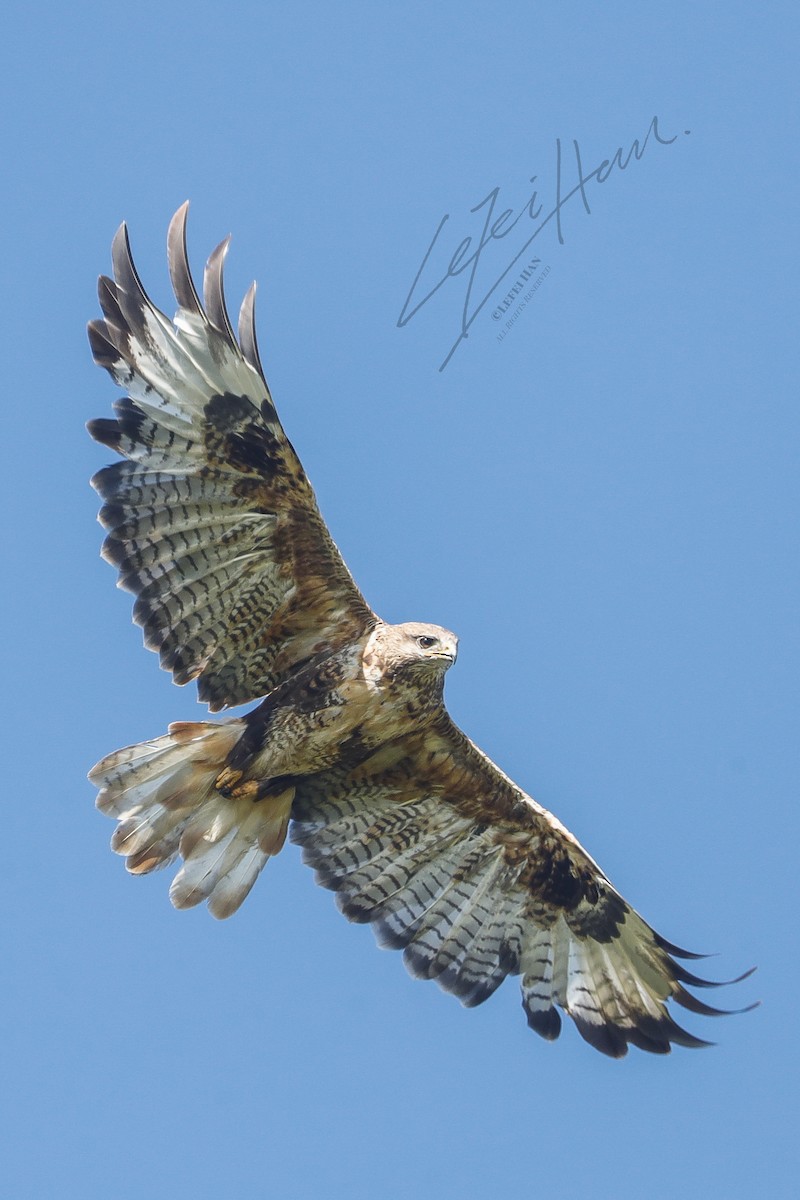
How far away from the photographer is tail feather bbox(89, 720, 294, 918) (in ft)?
35.0

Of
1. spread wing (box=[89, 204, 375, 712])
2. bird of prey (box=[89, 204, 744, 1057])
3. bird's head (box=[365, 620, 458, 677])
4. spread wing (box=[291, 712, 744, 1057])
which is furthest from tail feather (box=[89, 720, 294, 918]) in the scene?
bird's head (box=[365, 620, 458, 677])

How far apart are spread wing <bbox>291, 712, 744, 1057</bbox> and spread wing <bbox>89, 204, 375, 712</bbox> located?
4.36 feet

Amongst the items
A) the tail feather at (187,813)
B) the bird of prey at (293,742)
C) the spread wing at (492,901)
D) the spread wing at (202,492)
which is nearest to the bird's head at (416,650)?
the bird of prey at (293,742)

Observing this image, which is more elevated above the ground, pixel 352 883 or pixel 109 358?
pixel 109 358

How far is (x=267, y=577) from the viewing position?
416 inches

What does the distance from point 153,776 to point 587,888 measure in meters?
2.79

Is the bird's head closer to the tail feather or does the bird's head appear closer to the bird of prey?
the bird of prey

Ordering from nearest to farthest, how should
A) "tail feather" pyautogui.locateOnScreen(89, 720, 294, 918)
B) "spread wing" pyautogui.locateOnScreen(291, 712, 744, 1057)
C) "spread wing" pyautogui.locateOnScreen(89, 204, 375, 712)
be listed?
"spread wing" pyautogui.locateOnScreen(89, 204, 375, 712), "tail feather" pyautogui.locateOnScreen(89, 720, 294, 918), "spread wing" pyautogui.locateOnScreen(291, 712, 744, 1057)

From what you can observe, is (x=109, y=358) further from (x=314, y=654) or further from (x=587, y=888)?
(x=587, y=888)

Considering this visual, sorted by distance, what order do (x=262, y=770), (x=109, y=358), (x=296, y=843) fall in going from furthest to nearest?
1. (x=296, y=843)
2. (x=262, y=770)
3. (x=109, y=358)

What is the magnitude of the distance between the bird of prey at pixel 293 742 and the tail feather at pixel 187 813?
0.01 metres

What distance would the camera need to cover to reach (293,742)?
35.0 feet

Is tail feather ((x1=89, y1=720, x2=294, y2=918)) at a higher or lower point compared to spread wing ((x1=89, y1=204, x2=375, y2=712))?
lower

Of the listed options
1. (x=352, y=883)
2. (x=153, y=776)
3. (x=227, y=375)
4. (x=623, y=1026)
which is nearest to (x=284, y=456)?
(x=227, y=375)
